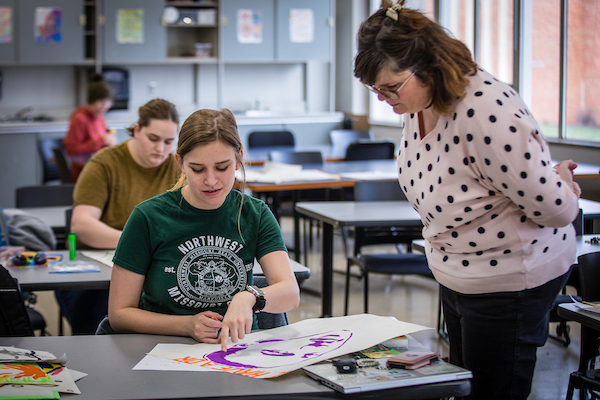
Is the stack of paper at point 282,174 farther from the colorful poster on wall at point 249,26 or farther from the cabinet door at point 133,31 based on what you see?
the colorful poster on wall at point 249,26

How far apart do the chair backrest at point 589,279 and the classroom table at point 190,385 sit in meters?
0.94

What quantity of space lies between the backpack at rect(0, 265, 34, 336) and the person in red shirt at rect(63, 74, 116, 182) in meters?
3.89

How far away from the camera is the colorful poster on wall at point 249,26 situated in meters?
8.02

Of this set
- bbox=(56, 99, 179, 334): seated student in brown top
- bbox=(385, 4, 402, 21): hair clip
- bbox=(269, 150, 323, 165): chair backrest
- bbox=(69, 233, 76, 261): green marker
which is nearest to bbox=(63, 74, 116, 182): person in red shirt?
bbox=(269, 150, 323, 165): chair backrest

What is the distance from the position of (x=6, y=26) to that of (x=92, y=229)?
566 centimetres

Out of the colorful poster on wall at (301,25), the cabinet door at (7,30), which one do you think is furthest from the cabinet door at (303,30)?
the cabinet door at (7,30)

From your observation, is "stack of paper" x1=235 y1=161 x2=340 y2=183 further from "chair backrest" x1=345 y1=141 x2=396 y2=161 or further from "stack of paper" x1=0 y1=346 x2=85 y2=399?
"stack of paper" x1=0 y1=346 x2=85 y2=399

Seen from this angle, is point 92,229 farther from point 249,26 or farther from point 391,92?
point 249,26

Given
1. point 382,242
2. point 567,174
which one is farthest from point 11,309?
point 382,242

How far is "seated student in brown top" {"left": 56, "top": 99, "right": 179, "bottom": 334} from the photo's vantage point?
8.34 ft

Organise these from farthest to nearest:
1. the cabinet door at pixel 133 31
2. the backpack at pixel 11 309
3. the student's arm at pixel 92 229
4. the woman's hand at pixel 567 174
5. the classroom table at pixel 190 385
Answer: the cabinet door at pixel 133 31
the student's arm at pixel 92 229
the backpack at pixel 11 309
the woman's hand at pixel 567 174
the classroom table at pixel 190 385

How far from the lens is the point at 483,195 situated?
1.35 m

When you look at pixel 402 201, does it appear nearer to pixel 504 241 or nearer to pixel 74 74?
pixel 504 241

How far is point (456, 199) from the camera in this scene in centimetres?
137
